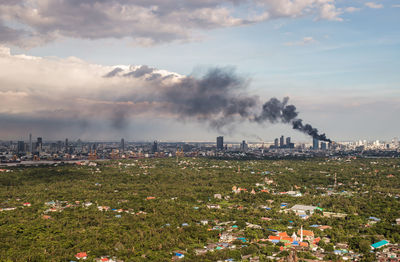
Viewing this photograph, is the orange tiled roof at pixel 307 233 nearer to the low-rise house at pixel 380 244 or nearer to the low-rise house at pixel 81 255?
the low-rise house at pixel 380 244

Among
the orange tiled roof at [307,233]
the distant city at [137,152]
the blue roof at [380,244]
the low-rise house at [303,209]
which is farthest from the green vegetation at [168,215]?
the distant city at [137,152]

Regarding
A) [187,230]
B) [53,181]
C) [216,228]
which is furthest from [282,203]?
[53,181]

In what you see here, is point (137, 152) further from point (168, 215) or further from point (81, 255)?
point (81, 255)

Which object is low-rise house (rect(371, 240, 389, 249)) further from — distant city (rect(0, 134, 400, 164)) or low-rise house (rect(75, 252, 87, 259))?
distant city (rect(0, 134, 400, 164))

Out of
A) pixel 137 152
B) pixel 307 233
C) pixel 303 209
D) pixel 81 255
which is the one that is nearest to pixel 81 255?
pixel 81 255

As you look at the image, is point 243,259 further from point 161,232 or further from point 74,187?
point 74,187

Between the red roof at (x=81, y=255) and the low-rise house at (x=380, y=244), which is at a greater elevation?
the low-rise house at (x=380, y=244)

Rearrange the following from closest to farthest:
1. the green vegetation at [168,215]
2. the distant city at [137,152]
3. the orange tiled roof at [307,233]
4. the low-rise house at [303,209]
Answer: the green vegetation at [168,215] → the orange tiled roof at [307,233] → the low-rise house at [303,209] → the distant city at [137,152]

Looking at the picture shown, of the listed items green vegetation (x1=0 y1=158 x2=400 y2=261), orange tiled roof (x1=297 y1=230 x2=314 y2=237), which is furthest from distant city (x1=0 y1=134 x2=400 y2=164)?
orange tiled roof (x1=297 y1=230 x2=314 y2=237)

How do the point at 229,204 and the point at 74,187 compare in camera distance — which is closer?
the point at 229,204
